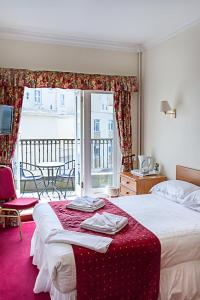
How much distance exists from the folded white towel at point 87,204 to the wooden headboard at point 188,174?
1214 millimetres

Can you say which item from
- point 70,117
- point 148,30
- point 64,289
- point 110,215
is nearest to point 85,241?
point 64,289

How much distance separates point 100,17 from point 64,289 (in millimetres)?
3035

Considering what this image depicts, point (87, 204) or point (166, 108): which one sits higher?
point (166, 108)

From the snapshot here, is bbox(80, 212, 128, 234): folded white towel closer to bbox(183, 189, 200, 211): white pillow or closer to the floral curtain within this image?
bbox(183, 189, 200, 211): white pillow

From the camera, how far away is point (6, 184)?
160 inches

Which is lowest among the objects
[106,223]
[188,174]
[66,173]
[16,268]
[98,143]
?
[16,268]

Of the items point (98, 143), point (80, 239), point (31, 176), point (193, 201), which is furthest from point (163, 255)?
point (31, 176)

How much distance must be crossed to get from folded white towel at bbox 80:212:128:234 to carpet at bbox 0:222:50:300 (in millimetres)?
729

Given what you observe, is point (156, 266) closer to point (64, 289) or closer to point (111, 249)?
point (111, 249)

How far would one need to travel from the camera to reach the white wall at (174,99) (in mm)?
3676

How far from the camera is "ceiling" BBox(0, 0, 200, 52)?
321 centimetres

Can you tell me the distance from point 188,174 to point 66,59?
2.47m

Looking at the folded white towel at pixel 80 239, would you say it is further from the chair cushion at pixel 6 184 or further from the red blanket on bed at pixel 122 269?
the chair cushion at pixel 6 184

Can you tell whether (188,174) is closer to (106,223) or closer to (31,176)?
(106,223)
